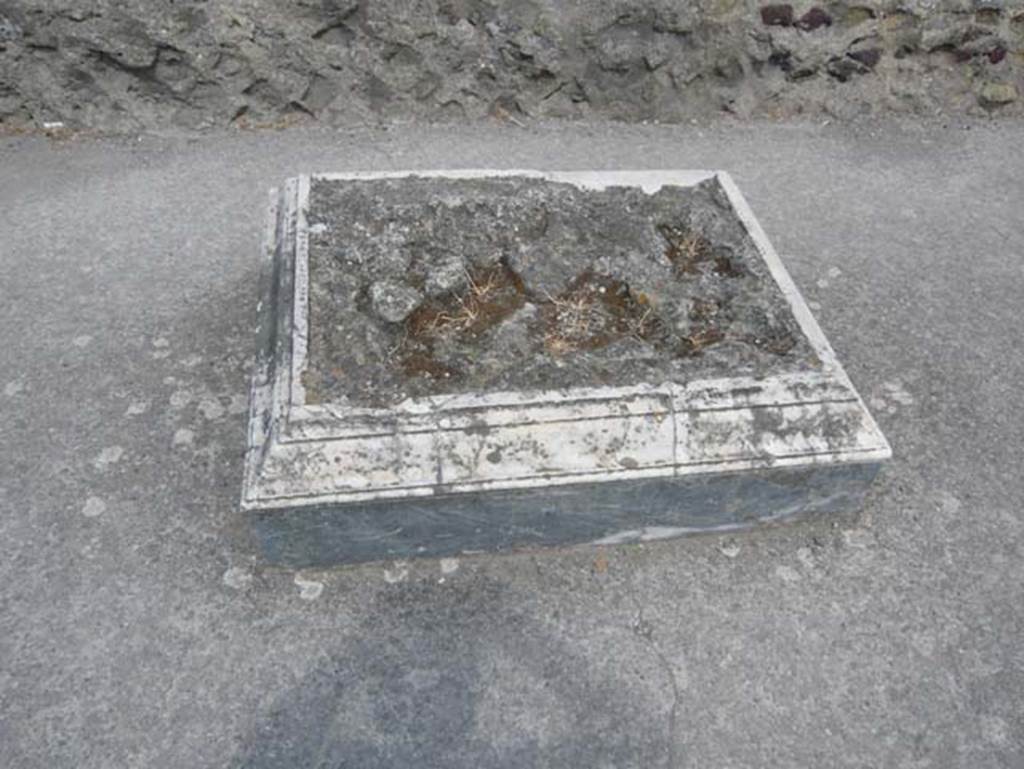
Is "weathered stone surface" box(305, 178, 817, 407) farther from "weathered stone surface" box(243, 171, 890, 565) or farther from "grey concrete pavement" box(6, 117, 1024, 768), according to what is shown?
"grey concrete pavement" box(6, 117, 1024, 768)

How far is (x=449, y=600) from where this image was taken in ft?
8.71

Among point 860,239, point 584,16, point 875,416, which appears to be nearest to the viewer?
point 875,416

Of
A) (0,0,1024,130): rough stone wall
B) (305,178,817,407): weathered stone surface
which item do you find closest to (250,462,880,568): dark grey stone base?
(305,178,817,407): weathered stone surface

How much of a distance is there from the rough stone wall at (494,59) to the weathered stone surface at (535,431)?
1968mm

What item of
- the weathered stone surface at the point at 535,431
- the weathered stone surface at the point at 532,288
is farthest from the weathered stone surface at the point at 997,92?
the weathered stone surface at the point at 535,431

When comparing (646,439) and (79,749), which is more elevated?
(646,439)

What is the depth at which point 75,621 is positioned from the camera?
2.55 meters

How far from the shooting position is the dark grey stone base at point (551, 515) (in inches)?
99.6

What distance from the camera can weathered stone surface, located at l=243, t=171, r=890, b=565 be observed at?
96.7 inches

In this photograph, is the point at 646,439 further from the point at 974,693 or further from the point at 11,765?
the point at 11,765

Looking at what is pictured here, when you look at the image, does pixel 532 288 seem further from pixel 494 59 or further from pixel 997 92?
pixel 997 92

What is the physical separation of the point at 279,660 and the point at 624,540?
1101mm

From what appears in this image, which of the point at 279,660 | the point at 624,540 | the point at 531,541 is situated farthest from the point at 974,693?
the point at 279,660

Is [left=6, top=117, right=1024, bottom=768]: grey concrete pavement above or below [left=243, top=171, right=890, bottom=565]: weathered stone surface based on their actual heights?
below
